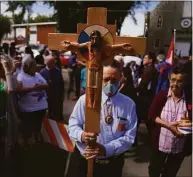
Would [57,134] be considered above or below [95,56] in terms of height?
below

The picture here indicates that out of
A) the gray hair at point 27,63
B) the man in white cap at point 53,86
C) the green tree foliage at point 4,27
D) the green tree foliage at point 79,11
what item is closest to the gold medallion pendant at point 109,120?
the gray hair at point 27,63

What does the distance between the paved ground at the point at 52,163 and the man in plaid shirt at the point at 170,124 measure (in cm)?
126

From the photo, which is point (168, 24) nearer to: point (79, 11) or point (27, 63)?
point (27, 63)

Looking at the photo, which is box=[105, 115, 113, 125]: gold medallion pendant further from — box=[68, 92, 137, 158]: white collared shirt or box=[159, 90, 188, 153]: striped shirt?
box=[159, 90, 188, 153]: striped shirt

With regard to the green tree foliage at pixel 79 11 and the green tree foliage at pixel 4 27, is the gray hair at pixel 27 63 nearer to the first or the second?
the green tree foliage at pixel 79 11

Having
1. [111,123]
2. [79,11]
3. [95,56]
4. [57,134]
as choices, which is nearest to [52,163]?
[57,134]

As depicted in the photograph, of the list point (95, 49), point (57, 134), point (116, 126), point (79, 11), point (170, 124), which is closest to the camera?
point (95, 49)

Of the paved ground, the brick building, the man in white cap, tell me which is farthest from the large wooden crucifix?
the man in white cap

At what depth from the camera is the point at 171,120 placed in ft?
11.9

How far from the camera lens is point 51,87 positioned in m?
6.94

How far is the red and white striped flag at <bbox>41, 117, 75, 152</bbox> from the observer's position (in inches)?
189

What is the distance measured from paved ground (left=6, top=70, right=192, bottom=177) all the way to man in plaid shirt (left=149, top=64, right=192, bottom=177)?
1257mm

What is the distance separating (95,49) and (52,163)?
2.94m

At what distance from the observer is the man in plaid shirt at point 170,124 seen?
3.57m
